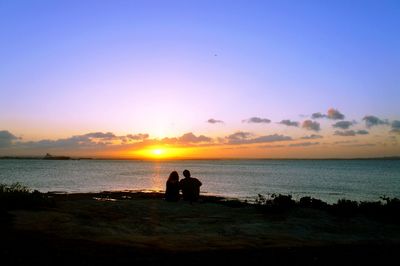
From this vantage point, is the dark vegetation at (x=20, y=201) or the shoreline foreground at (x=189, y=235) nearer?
the shoreline foreground at (x=189, y=235)

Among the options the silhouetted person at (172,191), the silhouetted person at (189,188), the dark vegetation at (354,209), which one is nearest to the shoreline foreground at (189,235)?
the dark vegetation at (354,209)

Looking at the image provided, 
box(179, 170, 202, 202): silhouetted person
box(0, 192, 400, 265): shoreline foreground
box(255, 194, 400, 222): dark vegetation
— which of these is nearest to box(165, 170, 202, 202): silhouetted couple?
box(179, 170, 202, 202): silhouetted person

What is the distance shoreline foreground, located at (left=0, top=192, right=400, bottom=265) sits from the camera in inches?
413

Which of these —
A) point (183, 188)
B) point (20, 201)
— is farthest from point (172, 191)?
point (20, 201)

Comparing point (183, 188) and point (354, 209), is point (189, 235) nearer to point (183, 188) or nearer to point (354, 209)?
point (354, 209)

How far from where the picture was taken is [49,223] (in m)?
13.9

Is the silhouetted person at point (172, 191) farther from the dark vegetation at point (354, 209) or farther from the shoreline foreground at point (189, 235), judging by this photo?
the dark vegetation at point (354, 209)

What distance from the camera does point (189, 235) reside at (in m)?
13.6

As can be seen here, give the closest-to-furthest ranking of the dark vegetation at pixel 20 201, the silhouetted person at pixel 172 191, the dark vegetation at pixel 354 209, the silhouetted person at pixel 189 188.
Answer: the dark vegetation at pixel 20 201
the dark vegetation at pixel 354 209
the silhouetted person at pixel 172 191
the silhouetted person at pixel 189 188

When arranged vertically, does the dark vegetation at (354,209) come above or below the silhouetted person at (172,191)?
below

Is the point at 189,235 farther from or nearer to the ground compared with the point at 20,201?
nearer to the ground

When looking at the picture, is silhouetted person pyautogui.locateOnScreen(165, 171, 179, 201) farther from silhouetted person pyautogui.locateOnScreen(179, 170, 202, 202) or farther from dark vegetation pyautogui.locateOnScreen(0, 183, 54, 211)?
dark vegetation pyautogui.locateOnScreen(0, 183, 54, 211)

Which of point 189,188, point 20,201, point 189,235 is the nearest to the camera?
point 189,235

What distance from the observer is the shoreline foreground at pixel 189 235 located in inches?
413
